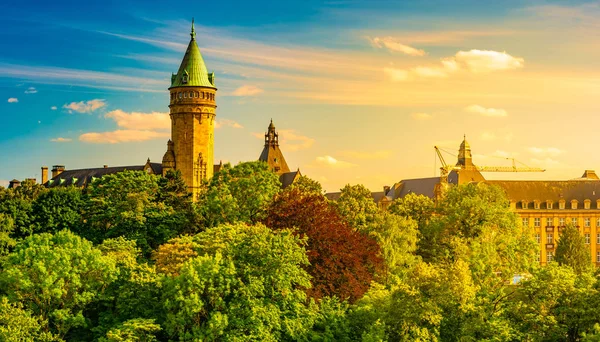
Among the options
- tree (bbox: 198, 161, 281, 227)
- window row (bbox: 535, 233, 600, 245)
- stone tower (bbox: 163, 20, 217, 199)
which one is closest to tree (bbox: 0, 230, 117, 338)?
tree (bbox: 198, 161, 281, 227)

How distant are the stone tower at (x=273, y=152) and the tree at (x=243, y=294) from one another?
10294 cm

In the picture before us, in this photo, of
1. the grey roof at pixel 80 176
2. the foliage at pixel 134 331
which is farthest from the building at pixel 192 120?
Result: the foliage at pixel 134 331

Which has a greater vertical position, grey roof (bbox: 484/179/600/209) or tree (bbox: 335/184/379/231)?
grey roof (bbox: 484/179/600/209)

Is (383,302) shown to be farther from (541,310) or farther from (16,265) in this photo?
(16,265)

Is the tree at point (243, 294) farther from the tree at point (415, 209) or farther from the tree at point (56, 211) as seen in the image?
the tree at point (415, 209)

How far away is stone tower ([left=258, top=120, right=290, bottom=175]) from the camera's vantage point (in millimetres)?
151125

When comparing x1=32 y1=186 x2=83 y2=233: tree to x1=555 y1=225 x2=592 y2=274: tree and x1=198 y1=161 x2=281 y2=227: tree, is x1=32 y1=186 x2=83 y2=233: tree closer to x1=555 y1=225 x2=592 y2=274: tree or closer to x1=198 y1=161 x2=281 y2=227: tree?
x1=198 y1=161 x2=281 y2=227: tree

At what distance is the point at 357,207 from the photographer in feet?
257

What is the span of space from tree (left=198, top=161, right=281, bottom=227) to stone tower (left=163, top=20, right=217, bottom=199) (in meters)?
45.5

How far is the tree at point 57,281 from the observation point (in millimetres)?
46656

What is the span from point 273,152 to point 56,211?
81.2m

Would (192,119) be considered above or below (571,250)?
above

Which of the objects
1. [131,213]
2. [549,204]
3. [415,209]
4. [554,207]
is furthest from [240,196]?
[554,207]

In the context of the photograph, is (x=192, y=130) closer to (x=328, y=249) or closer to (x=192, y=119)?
(x=192, y=119)
